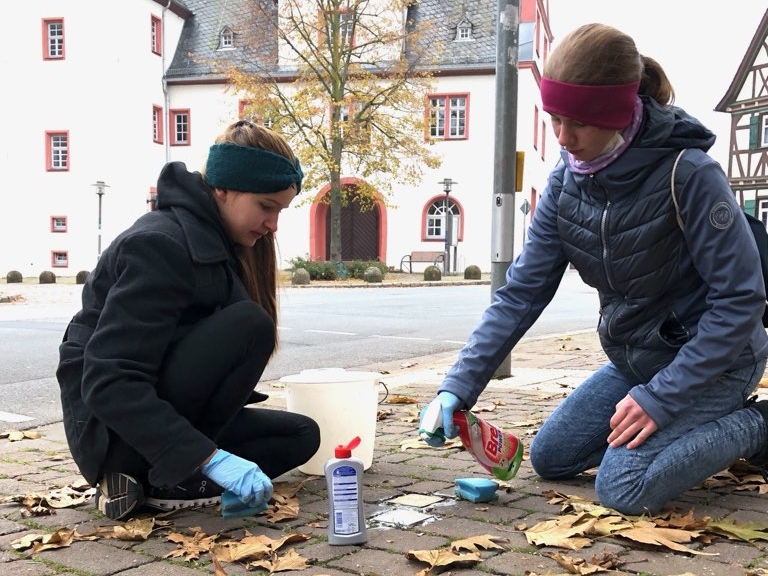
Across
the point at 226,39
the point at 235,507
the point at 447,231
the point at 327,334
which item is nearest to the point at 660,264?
the point at 235,507

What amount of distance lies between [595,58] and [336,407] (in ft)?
5.55

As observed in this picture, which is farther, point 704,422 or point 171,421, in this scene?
point 704,422

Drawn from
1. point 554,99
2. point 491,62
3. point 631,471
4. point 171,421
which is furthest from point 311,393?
point 491,62

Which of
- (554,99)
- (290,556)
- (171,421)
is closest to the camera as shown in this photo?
(290,556)

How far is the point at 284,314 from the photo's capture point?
46.0ft

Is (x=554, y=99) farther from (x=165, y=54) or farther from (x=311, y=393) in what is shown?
(x=165, y=54)

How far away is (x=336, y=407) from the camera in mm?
3697

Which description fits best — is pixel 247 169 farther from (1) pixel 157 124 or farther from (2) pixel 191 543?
(1) pixel 157 124

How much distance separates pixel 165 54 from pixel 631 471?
3739 centimetres

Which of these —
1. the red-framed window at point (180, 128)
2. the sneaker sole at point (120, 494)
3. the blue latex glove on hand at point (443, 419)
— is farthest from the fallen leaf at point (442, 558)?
the red-framed window at point (180, 128)

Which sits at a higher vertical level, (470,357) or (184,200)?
(184,200)

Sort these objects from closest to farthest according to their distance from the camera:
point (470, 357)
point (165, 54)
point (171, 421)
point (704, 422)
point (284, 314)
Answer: point (171, 421) < point (704, 422) < point (470, 357) < point (284, 314) < point (165, 54)

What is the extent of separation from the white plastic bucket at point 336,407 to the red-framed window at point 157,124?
35.0 metres

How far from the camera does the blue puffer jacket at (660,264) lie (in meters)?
2.97
